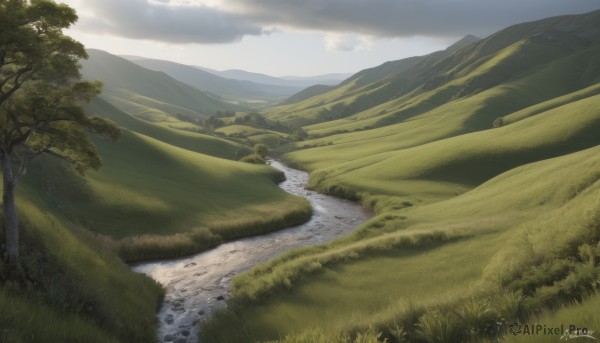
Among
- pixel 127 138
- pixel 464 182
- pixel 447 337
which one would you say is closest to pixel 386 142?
pixel 464 182

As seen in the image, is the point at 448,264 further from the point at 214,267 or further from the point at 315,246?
the point at 214,267

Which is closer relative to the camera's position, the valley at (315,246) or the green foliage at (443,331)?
the green foliage at (443,331)

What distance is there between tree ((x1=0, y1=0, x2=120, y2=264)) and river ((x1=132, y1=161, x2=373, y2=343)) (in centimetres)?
1106

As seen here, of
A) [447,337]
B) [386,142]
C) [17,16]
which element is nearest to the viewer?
[447,337]

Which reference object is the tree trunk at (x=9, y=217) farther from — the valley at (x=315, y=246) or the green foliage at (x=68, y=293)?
the valley at (x=315, y=246)

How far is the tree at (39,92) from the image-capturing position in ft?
56.5

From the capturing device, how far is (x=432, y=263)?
85.1ft

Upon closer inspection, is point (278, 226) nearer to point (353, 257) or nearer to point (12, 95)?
point (353, 257)

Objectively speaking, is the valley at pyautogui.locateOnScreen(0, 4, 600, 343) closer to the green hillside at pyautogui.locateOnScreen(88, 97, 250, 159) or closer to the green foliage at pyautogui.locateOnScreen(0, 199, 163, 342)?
the green foliage at pyautogui.locateOnScreen(0, 199, 163, 342)

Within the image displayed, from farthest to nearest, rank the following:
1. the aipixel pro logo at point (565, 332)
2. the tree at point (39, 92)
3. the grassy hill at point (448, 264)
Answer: the tree at point (39, 92)
the grassy hill at point (448, 264)
the aipixel pro logo at point (565, 332)

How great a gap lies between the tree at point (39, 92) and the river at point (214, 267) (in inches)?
435

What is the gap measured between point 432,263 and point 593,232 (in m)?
11.7

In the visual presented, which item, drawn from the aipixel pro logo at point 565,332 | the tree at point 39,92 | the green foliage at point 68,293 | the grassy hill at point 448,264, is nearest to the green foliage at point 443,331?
the grassy hill at point 448,264

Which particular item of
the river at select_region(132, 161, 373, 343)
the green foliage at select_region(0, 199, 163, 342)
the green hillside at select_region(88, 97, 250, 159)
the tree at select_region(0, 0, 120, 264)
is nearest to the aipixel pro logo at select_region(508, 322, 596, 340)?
the green foliage at select_region(0, 199, 163, 342)
